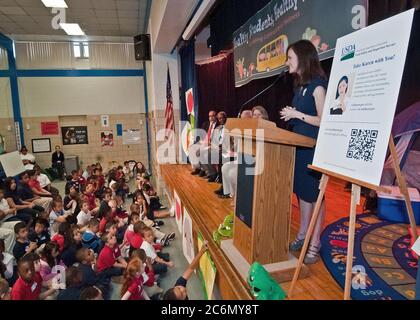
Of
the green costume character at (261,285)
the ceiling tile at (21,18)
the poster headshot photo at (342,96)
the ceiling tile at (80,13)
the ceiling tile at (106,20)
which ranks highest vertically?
the ceiling tile at (106,20)

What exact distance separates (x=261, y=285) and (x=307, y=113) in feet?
3.51

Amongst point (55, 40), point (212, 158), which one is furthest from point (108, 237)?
point (55, 40)

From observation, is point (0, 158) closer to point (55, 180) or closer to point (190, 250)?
point (55, 180)

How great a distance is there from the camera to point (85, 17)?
23.8 feet

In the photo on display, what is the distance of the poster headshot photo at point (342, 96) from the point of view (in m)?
1.43

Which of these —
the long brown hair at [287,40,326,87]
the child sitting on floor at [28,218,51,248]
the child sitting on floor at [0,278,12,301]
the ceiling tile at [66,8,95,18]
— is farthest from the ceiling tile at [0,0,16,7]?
the long brown hair at [287,40,326,87]

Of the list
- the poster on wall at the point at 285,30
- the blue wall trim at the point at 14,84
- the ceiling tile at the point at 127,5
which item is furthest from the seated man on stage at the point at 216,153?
the blue wall trim at the point at 14,84

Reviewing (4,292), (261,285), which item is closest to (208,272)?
(261,285)

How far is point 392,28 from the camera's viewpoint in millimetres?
1220

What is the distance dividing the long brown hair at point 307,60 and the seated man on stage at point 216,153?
2.17 metres

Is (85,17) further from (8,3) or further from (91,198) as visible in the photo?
(91,198)

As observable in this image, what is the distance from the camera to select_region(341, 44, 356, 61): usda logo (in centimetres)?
145

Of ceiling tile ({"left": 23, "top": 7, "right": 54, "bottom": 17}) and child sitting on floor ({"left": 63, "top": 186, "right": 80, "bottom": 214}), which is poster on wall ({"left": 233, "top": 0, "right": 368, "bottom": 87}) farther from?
ceiling tile ({"left": 23, "top": 7, "right": 54, "bottom": 17})

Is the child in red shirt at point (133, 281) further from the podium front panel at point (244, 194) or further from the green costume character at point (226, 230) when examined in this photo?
the podium front panel at point (244, 194)
